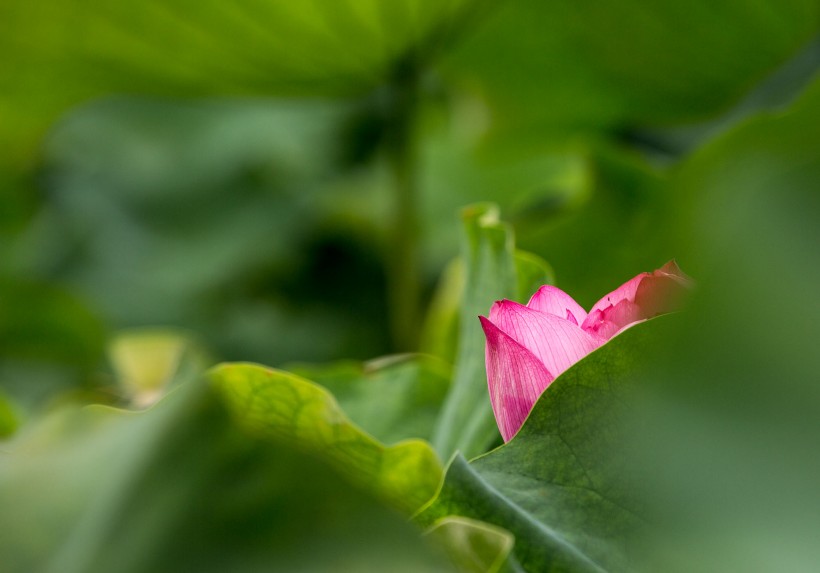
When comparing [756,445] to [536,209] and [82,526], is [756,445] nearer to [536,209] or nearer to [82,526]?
[82,526]

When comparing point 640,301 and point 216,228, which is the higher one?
point 216,228

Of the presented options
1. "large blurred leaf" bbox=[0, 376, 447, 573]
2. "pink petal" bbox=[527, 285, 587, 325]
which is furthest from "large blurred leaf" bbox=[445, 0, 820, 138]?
"large blurred leaf" bbox=[0, 376, 447, 573]

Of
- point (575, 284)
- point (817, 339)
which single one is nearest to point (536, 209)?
point (575, 284)

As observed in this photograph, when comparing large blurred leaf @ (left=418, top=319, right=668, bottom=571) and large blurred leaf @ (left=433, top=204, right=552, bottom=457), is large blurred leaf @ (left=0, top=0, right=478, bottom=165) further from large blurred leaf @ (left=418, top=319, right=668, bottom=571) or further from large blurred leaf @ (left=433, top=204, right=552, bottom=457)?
large blurred leaf @ (left=418, top=319, right=668, bottom=571)

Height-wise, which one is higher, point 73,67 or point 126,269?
point 73,67

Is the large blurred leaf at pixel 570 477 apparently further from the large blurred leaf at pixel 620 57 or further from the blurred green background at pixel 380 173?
the large blurred leaf at pixel 620 57

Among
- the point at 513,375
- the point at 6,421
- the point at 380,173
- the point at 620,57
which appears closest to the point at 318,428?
the point at 513,375

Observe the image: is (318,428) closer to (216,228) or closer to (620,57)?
(620,57)
